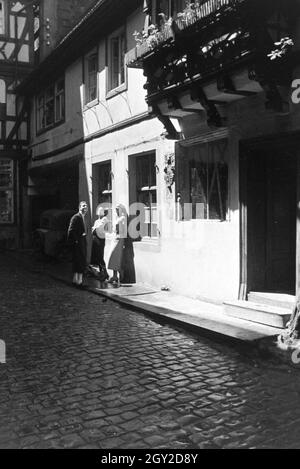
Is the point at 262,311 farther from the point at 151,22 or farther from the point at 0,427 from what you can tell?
the point at 151,22

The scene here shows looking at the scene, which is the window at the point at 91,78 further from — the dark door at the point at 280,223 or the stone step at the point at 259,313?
the stone step at the point at 259,313

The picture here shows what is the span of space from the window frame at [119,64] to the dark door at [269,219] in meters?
4.66

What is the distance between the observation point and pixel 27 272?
44.5ft

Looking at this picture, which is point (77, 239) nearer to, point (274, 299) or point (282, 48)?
point (274, 299)

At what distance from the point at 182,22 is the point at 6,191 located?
1512 cm

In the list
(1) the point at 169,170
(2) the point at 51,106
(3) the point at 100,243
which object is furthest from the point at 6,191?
(1) the point at 169,170

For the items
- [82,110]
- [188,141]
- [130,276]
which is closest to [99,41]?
[82,110]

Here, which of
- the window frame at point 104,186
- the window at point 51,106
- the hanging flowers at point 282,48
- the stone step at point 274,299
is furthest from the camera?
the window at point 51,106

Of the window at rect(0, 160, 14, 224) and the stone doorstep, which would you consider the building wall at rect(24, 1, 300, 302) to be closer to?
the stone doorstep

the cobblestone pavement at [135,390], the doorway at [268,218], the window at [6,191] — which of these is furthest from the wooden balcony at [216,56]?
the window at [6,191]

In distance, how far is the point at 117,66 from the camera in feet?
38.3

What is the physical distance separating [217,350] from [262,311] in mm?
1008

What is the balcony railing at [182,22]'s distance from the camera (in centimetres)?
647

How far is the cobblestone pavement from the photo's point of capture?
3611 millimetres
